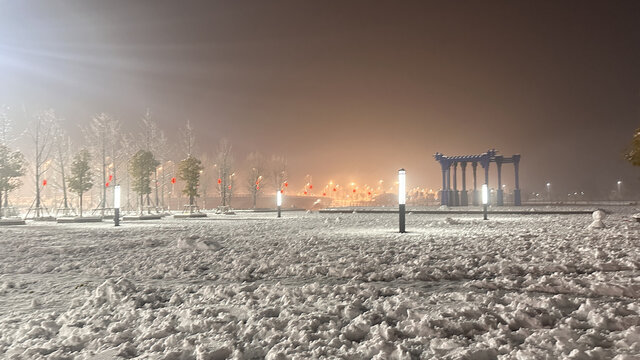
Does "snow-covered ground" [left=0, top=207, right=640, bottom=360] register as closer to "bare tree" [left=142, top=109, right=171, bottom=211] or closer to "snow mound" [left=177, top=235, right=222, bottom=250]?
"snow mound" [left=177, top=235, right=222, bottom=250]

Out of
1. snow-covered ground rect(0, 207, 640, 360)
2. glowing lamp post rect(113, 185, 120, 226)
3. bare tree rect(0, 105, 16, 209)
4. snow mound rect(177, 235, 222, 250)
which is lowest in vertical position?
snow-covered ground rect(0, 207, 640, 360)

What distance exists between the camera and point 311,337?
4.05 meters

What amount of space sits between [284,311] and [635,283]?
454 centimetres

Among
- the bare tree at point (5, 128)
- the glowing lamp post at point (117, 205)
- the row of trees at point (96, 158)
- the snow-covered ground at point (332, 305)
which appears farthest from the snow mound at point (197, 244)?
the bare tree at point (5, 128)

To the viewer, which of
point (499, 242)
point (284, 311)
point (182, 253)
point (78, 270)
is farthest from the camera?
point (499, 242)

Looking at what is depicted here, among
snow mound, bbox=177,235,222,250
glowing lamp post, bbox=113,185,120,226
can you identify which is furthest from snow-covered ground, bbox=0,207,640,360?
glowing lamp post, bbox=113,185,120,226

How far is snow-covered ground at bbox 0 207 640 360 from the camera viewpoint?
3.81 metres

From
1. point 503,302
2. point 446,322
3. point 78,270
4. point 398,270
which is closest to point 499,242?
point 398,270

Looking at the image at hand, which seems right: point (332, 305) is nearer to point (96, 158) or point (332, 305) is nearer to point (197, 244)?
point (197, 244)

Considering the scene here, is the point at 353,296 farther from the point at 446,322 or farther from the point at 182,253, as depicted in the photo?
the point at 182,253

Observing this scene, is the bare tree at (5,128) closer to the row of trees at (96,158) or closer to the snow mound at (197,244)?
the row of trees at (96,158)

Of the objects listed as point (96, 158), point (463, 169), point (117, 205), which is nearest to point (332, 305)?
point (117, 205)

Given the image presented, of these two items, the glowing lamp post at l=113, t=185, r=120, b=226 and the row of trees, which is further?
the row of trees

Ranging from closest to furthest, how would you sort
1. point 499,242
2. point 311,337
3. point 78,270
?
point 311,337
point 78,270
point 499,242
